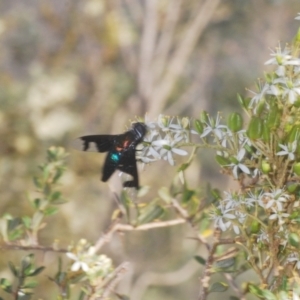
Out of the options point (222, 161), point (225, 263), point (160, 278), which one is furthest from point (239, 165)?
point (160, 278)

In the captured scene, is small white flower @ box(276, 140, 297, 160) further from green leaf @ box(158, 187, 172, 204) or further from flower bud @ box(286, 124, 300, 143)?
green leaf @ box(158, 187, 172, 204)

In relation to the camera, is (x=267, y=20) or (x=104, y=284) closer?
(x=104, y=284)

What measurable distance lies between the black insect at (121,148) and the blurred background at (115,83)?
1.66ft

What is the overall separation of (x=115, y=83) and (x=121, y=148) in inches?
39.5

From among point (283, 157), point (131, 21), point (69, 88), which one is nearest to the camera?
point (283, 157)

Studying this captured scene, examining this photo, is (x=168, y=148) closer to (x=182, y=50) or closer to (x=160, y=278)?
(x=160, y=278)

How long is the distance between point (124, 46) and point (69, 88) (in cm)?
32

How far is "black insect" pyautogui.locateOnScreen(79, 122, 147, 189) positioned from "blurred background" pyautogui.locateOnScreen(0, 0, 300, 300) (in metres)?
0.50

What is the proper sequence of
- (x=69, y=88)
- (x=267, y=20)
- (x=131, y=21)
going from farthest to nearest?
(x=267, y=20), (x=131, y=21), (x=69, y=88)

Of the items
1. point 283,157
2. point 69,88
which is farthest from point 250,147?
point 69,88

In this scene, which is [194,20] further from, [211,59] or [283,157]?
[283,157]

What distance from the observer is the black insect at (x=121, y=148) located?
1.88 ft

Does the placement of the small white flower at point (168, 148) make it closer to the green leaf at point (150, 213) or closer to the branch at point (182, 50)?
the green leaf at point (150, 213)

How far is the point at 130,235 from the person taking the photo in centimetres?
155
